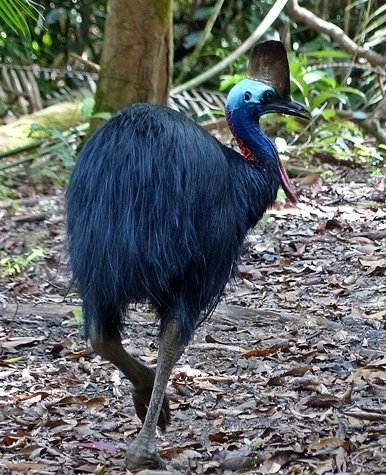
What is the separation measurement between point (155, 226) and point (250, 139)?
23.5 inches

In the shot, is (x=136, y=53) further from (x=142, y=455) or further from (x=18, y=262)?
(x=142, y=455)

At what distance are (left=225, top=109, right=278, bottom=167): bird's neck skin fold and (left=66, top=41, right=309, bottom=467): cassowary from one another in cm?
7

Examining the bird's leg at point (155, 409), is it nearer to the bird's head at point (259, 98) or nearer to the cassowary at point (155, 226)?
the cassowary at point (155, 226)

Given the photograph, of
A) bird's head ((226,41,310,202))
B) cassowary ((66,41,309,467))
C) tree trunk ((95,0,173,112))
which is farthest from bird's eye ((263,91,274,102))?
tree trunk ((95,0,173,112))

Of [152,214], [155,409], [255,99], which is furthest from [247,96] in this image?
[155,409]

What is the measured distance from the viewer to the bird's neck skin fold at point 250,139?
10.8 ft

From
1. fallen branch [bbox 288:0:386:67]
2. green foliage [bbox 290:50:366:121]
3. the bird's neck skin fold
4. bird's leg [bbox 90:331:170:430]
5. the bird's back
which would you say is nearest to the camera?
the bird's back

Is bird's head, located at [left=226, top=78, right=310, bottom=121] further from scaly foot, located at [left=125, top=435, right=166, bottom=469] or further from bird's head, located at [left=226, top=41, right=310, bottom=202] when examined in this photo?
scaly foot, located at [left=125, top=435, right=166, bottom=469]

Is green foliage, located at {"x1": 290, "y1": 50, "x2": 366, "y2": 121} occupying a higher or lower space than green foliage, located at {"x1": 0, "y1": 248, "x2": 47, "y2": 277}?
A: higher

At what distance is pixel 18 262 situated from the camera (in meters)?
5.50

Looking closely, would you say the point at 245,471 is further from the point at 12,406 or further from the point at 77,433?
the point at 12,406

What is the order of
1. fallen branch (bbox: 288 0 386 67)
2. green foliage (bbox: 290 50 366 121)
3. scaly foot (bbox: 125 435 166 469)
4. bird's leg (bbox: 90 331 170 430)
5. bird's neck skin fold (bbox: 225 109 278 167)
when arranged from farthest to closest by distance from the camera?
fallen branch (bbox: 288 0 386 67) → green foliage (bbox: 290 50 366 121) → bird's neck skin fold (bbox: 225 109 278 167) → bird's leg (bbox: 90 331 170 430) → scaly foot (bbox: 125 435 166 469)

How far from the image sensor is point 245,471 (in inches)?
118

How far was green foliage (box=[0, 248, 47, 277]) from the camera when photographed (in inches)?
214
